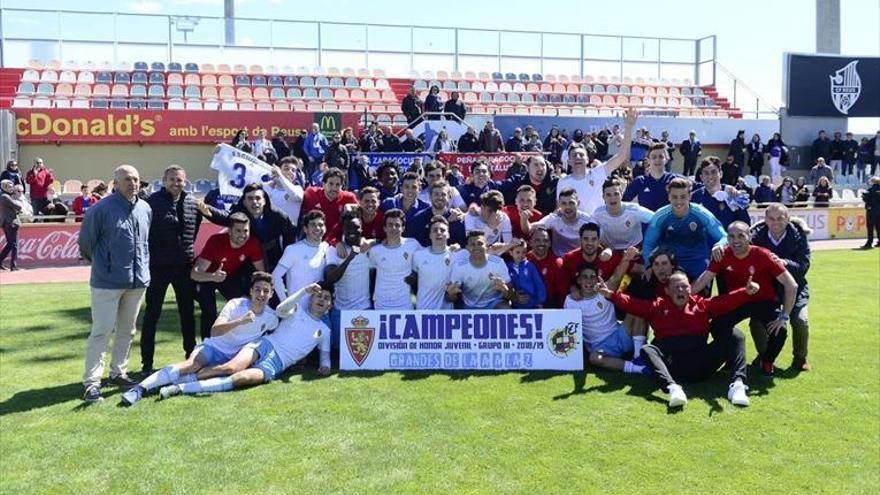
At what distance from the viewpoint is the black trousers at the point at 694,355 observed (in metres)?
Result: 7.26

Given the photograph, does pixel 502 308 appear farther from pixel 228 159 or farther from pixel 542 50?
pixel 542 50

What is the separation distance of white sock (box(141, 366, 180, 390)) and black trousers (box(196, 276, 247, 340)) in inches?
38.6

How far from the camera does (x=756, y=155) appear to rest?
90.4 ft

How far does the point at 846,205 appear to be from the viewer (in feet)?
79.5

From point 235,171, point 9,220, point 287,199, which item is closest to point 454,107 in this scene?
point 9,220

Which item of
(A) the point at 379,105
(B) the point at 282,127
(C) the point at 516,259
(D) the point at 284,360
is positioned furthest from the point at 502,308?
(A) the point at 379,105

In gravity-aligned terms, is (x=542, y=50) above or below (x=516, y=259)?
above

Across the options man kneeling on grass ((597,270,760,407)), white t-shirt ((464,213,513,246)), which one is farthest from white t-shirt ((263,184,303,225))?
man kneeling on grass ((597,270,760,407))

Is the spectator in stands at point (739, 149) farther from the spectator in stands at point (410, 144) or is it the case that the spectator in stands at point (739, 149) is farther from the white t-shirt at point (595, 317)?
the white t-shirt at point (595, 317)

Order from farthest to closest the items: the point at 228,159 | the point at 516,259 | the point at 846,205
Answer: the point at 846,205
the point at 228,159
the point at 516,259

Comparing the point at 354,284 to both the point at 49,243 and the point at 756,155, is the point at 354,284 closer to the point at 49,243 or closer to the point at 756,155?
the point at 49,243

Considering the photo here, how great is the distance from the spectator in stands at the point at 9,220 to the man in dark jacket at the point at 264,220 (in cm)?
1076

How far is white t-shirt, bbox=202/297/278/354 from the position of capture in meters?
7.36

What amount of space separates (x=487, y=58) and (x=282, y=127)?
32.8 ft
